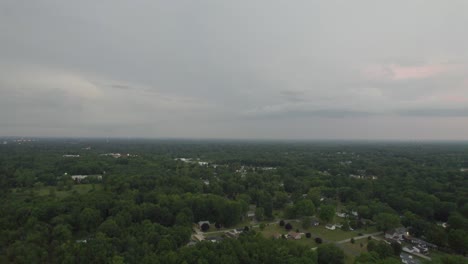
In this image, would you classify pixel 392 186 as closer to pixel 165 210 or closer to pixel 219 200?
pixel 219 200

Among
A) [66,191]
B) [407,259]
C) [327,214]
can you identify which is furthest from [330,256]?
[66,191]

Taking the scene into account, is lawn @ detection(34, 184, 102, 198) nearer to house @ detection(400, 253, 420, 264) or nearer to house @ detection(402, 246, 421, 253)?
house @ detection(400, 253, 420, 264)

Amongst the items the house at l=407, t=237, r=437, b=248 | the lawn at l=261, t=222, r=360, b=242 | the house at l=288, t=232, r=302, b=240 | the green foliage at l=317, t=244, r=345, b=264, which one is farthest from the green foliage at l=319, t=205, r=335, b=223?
the green foliage at l=317, t=244, r=345, b=264

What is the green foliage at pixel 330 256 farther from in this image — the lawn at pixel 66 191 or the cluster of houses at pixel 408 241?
the lawn at pixel 66 191

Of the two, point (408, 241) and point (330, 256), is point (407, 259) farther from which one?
point (330, 256)

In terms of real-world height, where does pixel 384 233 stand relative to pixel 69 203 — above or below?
below

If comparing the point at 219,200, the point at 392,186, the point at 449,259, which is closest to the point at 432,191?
the point at 392,186

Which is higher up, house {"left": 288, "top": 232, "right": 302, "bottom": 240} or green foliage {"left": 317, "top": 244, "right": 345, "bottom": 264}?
green foliage {"left": 317, "top": 244, "right": 345, "bottom": 264}

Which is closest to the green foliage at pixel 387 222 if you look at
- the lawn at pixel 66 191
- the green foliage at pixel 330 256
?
A: the green foliage at pixel 330 256

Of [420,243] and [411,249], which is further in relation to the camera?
[420,243]
